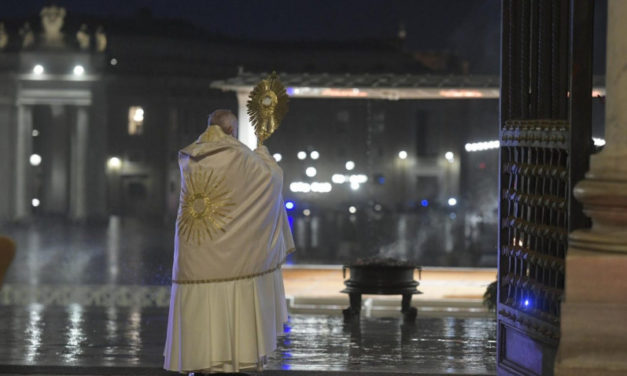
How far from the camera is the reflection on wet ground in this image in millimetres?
8367

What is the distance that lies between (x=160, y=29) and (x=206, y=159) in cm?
5973

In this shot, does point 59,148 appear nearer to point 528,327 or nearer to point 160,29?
point 160,29

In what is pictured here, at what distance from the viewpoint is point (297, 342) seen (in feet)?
31.5

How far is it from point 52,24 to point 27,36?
1189 millimetres

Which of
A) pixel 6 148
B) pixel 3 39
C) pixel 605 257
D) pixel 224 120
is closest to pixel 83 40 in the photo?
pixel 3 39

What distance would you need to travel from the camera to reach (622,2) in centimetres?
595

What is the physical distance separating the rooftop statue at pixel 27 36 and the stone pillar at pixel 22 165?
319 cm

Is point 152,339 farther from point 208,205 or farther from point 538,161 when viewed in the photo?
point 538,161

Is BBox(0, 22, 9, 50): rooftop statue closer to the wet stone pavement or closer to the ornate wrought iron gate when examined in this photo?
the wet stone pavement

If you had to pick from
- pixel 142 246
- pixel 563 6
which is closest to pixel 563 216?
pixel 563 6

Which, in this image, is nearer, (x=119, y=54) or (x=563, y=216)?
(x=563, y=216)

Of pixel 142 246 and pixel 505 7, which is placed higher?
pixel 505 7

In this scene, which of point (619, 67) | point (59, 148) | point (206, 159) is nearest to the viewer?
point (619, 67)

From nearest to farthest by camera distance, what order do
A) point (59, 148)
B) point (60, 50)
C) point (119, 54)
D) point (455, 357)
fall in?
point (455, 357), point (60, 50), point (59, 148), point (119, 54)
